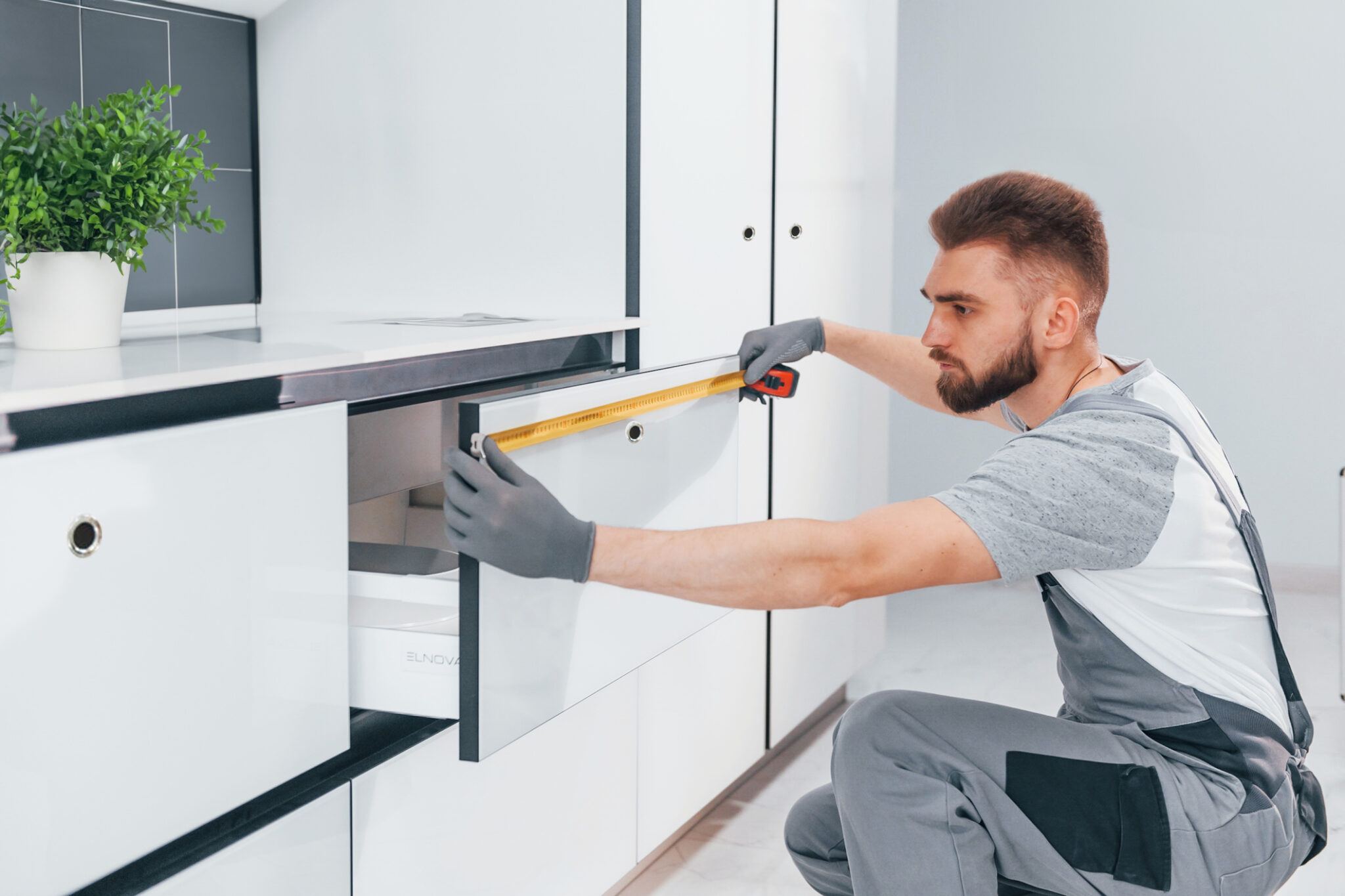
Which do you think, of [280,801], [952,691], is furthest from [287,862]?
[952,691]

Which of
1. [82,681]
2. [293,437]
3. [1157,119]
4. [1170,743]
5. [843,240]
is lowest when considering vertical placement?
[1170,743]

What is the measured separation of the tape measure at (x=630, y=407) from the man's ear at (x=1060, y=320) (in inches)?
13.4

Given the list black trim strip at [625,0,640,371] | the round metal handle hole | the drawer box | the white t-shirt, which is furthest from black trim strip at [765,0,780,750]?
the round metal handle hole

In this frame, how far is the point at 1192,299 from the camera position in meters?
3.75

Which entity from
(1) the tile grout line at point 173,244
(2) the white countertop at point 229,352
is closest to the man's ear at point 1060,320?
(2) the white countertop at point 229,352

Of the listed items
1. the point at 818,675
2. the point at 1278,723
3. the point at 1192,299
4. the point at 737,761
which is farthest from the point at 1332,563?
the point at 1278,723

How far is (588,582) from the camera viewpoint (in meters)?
1.21

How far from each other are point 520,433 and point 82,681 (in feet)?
1.29

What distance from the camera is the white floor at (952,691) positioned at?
209cm

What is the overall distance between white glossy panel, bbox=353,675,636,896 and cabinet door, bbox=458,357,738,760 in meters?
0.29

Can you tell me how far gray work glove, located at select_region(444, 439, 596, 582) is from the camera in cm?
104

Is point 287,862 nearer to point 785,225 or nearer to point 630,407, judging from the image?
point 630,407

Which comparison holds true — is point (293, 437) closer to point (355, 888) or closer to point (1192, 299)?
point (355, 888)

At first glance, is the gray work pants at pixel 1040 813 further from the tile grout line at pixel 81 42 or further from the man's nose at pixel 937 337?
the tile grout line at pixel 81 42
